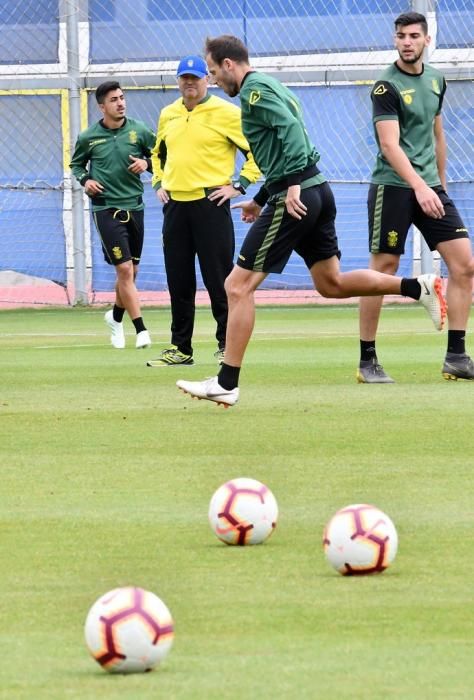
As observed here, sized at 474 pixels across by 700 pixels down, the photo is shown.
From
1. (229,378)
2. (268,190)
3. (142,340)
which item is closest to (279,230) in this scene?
(268,190)

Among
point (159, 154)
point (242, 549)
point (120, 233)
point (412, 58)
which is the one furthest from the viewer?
point (120, 233)

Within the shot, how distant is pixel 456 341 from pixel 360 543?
19.0 ft

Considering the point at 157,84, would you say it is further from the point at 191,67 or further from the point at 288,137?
the point at 288,137

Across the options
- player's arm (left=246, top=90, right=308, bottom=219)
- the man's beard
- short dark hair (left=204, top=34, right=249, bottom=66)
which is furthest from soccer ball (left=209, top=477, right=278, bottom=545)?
the man's beard

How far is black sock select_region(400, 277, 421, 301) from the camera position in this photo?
402 inches

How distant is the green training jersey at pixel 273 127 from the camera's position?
928cm

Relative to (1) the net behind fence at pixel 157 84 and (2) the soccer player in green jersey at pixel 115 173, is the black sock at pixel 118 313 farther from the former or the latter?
(1) the net behind fence at pixel 157 84

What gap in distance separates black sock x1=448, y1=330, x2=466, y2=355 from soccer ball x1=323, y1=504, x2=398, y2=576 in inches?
221

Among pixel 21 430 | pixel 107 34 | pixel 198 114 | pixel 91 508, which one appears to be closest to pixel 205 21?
pixel 107 34

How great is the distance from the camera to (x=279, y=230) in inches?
370

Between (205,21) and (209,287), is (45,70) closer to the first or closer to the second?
(205,21)

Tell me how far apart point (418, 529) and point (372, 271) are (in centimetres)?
453

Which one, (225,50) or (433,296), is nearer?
(225,50)

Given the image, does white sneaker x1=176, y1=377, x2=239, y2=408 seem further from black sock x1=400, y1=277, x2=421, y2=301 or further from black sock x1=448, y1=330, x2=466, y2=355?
black sock x1=448, y1=330, x2=466, y2=355
